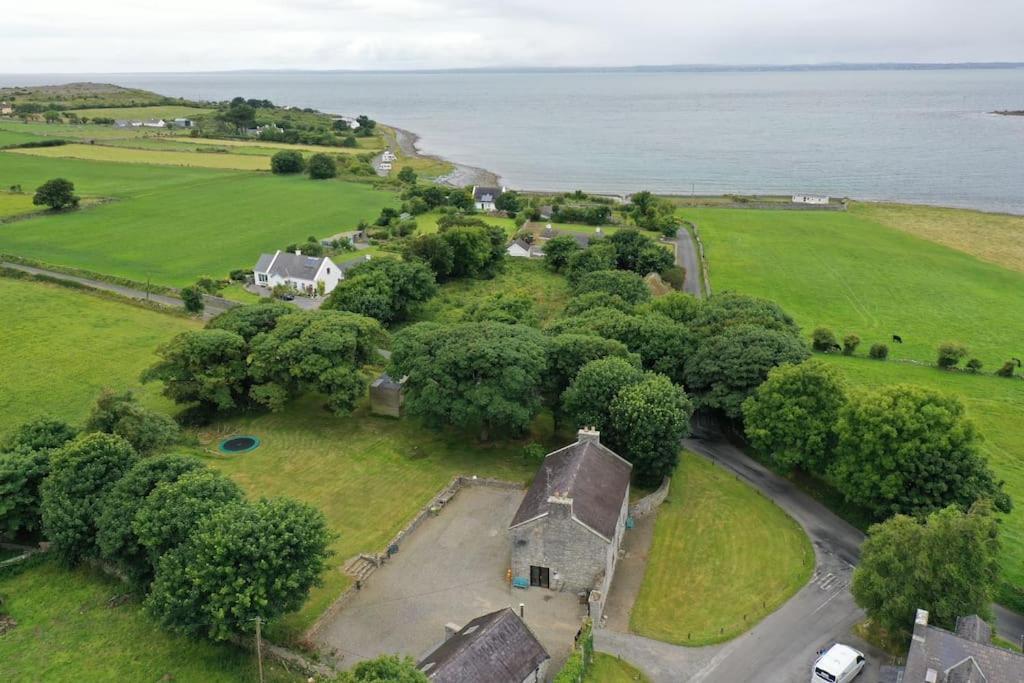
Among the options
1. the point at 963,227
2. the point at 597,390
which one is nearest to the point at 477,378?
the point at 597,390

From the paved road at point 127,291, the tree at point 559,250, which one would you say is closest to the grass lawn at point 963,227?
the tree at point 559,250

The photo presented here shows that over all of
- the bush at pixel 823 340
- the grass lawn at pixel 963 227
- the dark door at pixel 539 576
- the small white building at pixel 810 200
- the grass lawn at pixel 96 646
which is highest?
the small white building at pixel 810 200

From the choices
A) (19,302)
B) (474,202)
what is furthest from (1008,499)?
(474,202)

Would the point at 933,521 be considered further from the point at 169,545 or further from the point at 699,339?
the point at 169,545

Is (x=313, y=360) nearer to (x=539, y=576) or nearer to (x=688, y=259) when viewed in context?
(x=539, y=576)

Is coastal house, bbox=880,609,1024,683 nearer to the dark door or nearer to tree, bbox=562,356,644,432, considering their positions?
the dark door

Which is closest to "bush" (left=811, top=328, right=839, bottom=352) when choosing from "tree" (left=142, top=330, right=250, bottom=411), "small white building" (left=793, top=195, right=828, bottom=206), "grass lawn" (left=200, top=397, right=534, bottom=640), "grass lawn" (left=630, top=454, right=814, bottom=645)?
"grass lawn" (left=630, top=454, right=814, bottom=645)

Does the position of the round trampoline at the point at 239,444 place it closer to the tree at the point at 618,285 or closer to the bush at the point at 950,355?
the tree at the point at 618,285
